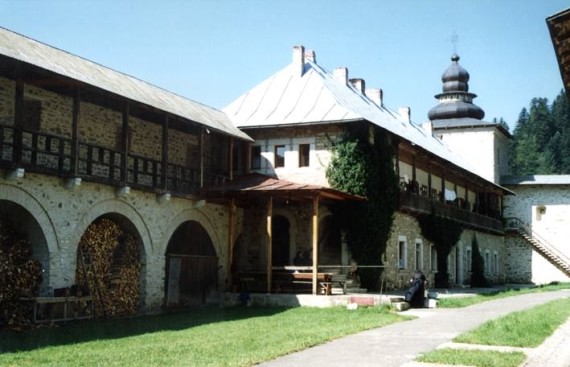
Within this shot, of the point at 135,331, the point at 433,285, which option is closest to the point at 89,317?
the point at 135,331

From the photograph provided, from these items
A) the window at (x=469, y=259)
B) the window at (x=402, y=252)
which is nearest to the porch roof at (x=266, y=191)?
the window at (x=402, y=252)

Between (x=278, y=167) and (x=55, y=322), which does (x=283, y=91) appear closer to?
(x=278, y=167)

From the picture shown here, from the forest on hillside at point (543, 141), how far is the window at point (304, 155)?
48.2 m

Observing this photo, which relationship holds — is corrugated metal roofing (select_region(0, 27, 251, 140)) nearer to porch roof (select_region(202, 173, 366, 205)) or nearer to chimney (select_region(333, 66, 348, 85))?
porch roof (select_region(202, 173, 366, 205))

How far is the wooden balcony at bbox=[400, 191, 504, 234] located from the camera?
24953 mm

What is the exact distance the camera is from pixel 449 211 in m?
29.6

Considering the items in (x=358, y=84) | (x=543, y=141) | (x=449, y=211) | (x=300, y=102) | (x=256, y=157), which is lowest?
(x=449, y=211)

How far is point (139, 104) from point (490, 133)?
29.6m

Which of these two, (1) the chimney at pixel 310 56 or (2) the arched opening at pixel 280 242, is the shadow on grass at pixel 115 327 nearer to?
(2) the arched opening at pixel 280 242

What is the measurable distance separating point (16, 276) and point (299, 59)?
1491 centimetres

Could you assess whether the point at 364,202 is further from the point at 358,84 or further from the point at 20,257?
the point at 20,257

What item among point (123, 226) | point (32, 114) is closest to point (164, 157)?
point (123, 226)

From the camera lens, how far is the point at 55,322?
14352mm

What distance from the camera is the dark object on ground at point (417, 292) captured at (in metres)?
18.1
